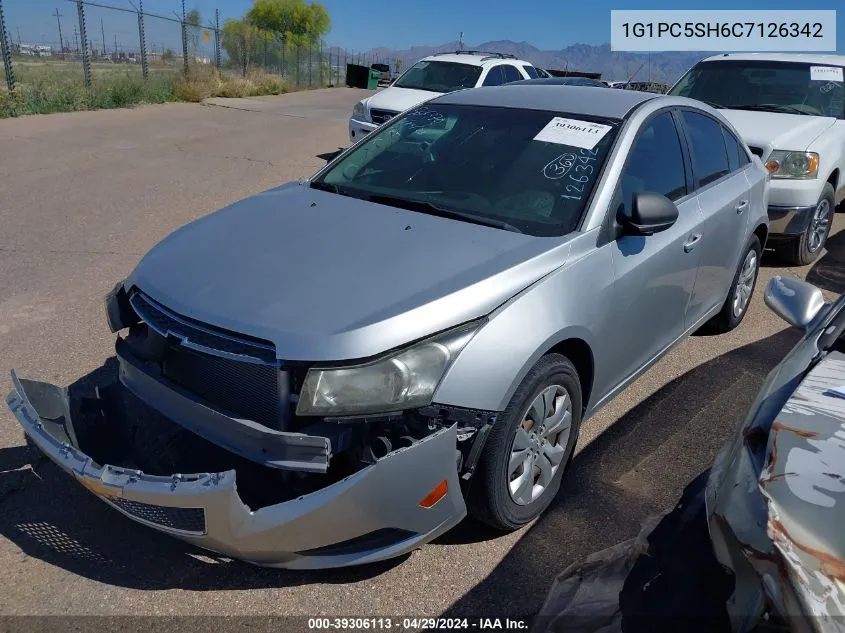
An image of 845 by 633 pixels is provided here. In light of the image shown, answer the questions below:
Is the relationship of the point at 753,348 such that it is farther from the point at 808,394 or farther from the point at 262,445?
the point at 262,445

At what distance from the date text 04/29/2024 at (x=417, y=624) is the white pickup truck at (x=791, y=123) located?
221 inches

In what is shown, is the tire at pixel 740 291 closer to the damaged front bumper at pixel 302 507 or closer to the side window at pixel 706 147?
the side window at pixel 706 147

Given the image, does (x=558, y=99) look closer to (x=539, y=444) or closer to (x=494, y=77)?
(x=539, y=444)

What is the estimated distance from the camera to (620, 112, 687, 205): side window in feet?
11.9

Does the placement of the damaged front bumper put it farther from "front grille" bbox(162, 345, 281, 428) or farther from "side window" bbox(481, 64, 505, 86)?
"side window" bbox(481, 64, 505, 86)

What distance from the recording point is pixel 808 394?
2178 millimetres

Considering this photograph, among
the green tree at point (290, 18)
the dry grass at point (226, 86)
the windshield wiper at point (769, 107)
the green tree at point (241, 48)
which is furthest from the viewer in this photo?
the green tree at point (290, 18)

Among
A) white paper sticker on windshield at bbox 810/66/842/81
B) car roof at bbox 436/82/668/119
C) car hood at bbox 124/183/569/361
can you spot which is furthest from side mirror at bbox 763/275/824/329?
white paper sticker on windshield at bbox 810/66/842/81

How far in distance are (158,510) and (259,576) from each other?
581mm

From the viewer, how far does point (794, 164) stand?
22.7 feet

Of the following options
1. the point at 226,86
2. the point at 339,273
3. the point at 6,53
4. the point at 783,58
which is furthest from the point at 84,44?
the point at 339,273

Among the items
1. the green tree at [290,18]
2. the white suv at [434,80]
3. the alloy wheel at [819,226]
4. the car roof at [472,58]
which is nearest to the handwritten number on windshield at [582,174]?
the alloy wheel at [819,226]

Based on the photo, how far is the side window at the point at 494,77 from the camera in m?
12.8

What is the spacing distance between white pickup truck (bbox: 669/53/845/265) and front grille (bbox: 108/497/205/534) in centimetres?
628
